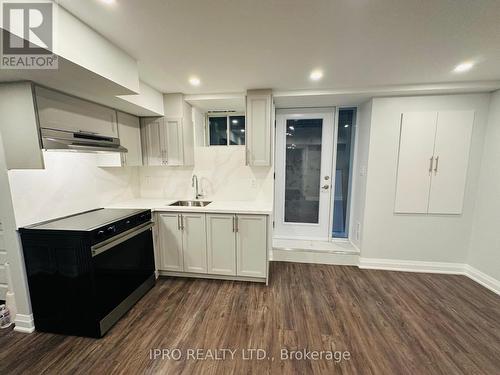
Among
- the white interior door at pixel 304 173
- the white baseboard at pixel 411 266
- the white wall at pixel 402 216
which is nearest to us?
the white wall at pixel 402 216

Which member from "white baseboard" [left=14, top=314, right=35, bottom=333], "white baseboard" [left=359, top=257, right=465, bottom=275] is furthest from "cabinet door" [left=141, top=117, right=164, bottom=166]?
"white baseboard" [left=359, top=257, right=465, bottom=275]

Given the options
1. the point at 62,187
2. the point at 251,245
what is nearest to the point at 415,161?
the point at 251,245

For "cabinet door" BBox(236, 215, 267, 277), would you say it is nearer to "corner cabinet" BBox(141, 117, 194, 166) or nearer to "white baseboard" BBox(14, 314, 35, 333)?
"corner cabinet" BBox(141, 117, 194, 166)

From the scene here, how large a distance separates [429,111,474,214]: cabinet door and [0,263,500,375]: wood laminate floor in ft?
3.40

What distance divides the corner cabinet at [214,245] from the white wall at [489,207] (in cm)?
283

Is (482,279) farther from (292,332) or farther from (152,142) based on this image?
(152,142)

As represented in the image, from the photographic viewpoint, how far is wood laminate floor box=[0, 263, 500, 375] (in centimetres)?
156

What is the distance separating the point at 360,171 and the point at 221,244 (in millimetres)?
2409

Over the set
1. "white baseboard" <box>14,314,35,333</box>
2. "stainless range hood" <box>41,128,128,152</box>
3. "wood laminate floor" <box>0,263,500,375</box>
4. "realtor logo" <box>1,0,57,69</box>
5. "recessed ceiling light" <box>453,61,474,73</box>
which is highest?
"recessed ceiling light" <box>453,61,474,73</box>

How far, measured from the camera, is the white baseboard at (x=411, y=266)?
283cm

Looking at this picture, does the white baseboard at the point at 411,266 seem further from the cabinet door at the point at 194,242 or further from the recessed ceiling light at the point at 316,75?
the recessed ceiling light at the point at 316,75

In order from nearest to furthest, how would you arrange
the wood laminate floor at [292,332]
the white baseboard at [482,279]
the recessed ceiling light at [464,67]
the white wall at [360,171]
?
1. the wood laminate floor at [292,332]
2. the recessed ceiling light at [464,67]
3. the white baseboard at [482,279]
4. the white wall at [360,171]

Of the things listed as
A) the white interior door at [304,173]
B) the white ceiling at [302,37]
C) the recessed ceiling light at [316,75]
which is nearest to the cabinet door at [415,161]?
the white ceiling at [302,37]

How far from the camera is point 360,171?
125 inches
